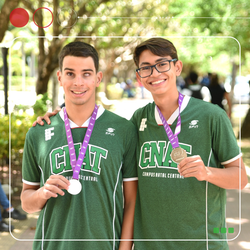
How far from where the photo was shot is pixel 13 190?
6895mm

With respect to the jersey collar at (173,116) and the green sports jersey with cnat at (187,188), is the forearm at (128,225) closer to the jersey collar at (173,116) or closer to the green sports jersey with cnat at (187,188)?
the green sports jersey with cnat at (187,188)

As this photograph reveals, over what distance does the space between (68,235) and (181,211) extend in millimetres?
759

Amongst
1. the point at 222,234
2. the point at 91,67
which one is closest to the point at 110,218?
the point at 222,234

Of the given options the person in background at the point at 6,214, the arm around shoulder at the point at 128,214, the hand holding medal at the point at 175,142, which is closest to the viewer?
the hand holding medal at the point at 175,142

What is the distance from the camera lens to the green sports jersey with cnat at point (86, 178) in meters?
2.23

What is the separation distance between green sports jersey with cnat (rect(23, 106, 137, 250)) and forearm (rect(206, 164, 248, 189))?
0.53 metres

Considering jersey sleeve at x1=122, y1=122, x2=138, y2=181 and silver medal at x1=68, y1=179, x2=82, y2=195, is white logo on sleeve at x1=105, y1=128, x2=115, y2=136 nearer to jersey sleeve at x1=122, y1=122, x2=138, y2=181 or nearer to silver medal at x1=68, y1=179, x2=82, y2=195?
jersey sleeve at x1=122, y1=122, x2=138, y2=181

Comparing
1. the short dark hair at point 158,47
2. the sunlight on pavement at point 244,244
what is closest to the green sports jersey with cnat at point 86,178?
the short dark hair at point 158,47

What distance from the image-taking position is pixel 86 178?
7.33 ft

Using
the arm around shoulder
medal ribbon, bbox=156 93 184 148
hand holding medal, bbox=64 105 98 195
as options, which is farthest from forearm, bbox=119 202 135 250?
medal ribbon, bbox=156 93 184 148

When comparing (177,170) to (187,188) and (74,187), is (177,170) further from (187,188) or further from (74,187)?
(74,187)

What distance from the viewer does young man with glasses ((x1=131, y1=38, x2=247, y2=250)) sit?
2.29 m

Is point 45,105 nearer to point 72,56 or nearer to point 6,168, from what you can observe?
point 6,168

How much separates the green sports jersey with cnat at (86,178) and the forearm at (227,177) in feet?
1.74
